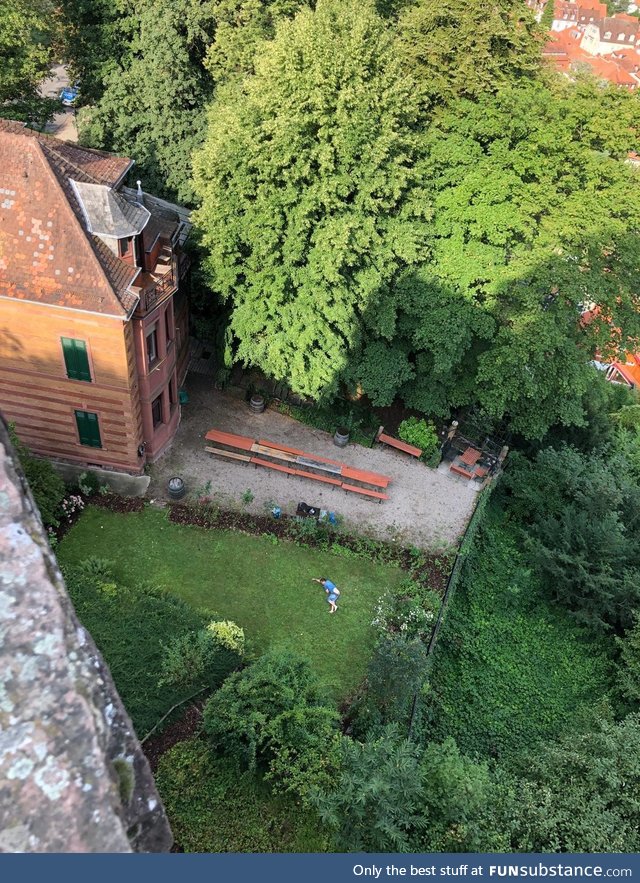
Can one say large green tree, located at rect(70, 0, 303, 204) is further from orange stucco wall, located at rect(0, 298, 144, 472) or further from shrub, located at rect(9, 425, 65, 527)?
shrub, located at rect(9, 425, 65, 527)

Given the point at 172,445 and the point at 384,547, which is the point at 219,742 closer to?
the point at 384,547

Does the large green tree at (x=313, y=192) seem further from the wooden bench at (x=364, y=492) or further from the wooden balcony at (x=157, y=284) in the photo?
the wooden bench at (x=364, y=492)

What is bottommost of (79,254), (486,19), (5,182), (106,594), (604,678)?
(604,678)

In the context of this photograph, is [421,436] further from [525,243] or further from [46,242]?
[46,242]

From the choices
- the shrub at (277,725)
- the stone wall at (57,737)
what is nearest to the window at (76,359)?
the shrub at (277,725)

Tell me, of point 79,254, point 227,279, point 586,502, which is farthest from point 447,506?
point 79,254

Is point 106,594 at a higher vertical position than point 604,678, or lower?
higher
